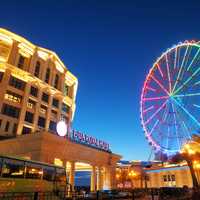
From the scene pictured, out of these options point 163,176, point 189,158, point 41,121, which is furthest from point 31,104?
point 163,176

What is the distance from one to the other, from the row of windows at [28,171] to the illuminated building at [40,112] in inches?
354

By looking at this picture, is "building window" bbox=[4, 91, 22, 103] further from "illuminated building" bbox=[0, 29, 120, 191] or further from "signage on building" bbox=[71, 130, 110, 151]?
"signage on building" bbox=[71, 130, 110, 151]

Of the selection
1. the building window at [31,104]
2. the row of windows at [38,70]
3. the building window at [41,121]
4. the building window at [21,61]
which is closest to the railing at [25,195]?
the building window at [31,104]

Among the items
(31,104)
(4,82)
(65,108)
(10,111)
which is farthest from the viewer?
(65,108)

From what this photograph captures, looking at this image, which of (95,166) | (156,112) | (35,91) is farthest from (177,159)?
(35,91)

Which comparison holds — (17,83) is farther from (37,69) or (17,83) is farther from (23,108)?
(37,69)

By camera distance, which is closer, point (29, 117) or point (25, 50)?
point (29, 117)

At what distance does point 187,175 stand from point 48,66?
3910cm

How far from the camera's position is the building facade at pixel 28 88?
4419 centimetres

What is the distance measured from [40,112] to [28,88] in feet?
19.6

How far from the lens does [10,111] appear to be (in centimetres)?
4422

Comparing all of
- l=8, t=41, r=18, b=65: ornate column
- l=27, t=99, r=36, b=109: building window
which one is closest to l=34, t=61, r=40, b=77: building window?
l=8, t=41, r=18, b=65: ornate column

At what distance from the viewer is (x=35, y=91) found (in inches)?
1986

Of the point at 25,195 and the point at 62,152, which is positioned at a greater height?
the point at 62,152
